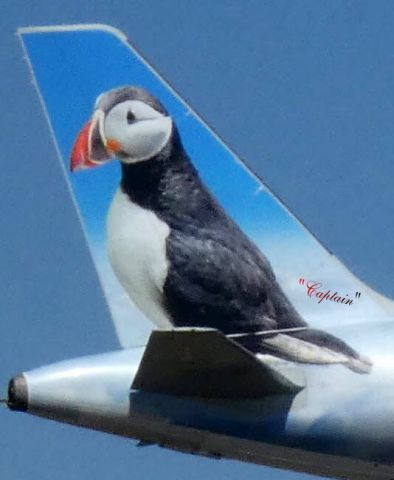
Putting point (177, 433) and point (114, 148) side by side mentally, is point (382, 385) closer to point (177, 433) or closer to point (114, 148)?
point (177, 433)

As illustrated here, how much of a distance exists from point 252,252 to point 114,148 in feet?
7.21

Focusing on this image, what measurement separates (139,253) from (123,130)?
61.8 inches

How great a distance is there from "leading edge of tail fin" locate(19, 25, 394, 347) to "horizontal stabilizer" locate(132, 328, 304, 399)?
5.40 ft

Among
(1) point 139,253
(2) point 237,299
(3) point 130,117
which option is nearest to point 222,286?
(2) point 237,299

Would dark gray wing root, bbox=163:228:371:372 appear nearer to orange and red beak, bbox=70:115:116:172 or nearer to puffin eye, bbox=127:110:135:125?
orange and red beak, bbox=70:115:116:172

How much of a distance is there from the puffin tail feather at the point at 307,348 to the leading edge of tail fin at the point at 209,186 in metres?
0.40

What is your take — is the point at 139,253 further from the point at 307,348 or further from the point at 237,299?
the point at 307,348

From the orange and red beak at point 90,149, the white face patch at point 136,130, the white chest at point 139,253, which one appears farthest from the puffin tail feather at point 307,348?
the orange and red beak at point 90,149

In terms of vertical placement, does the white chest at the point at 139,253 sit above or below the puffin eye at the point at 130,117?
below

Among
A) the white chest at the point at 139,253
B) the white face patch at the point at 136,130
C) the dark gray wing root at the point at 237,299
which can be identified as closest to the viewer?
the dark gray wing root at the point at 237,299

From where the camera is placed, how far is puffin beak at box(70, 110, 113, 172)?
956 inches

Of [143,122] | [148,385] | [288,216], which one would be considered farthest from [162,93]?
[148,385]

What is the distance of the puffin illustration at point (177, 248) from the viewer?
2362 centimetres

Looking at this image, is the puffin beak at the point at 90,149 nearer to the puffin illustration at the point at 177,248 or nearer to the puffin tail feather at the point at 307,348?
the puffin illustration at the point at 177,248
